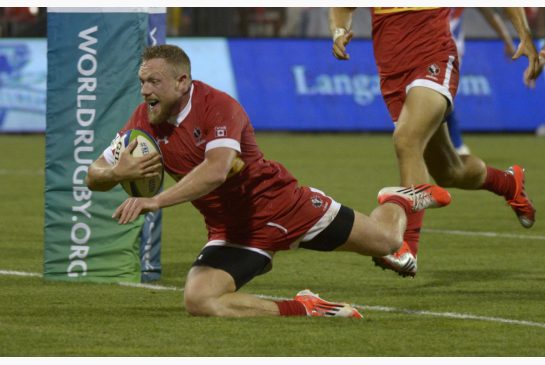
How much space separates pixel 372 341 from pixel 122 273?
2367 mm

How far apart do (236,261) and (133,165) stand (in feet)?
2.59

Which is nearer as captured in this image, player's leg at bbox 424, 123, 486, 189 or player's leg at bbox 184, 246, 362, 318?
player's leg at bbox 184, 246, 362, 318

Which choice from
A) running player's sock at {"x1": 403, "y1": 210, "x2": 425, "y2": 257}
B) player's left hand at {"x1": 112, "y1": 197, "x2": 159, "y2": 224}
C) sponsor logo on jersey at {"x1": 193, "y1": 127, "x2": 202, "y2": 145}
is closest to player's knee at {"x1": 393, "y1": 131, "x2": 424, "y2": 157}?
running player's sock at {"x1": 403, "y1": 210, "x2": 425, "y2": 257}

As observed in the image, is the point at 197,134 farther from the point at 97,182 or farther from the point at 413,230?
the point at 413,230

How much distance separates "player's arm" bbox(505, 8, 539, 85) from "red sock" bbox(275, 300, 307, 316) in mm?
2143

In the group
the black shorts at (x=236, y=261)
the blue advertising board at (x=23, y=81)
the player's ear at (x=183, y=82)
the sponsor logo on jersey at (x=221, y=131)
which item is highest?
the player's ear at (x=183, y=82)

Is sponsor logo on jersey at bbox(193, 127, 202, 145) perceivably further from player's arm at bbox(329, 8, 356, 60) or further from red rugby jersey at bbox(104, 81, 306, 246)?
player's arm at bbox(329, 8, 356, 60)

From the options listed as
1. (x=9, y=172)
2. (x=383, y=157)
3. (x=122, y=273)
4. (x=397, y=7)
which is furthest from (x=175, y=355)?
(x=383, y=157)

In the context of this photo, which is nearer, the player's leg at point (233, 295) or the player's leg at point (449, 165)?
the player's leg at point (233, 295)

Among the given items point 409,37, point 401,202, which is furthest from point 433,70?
point 401,202

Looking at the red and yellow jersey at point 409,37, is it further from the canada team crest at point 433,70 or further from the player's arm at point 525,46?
the player's arm at point 525,46

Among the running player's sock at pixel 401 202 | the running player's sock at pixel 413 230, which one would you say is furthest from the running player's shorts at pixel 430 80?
the running player's sock at pixel 401 202

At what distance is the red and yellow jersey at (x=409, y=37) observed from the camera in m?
8.53

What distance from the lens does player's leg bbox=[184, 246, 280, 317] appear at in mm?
6938
